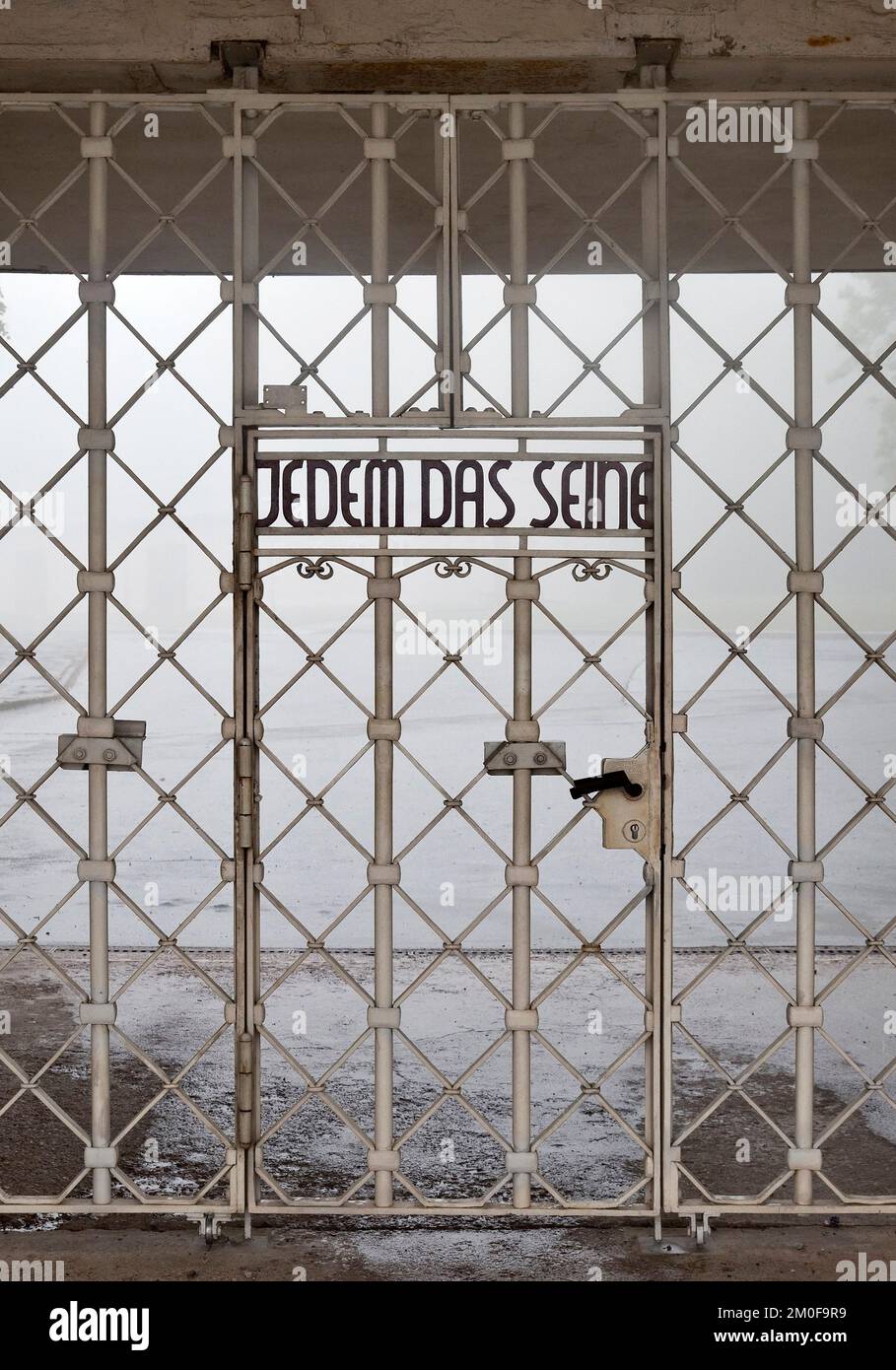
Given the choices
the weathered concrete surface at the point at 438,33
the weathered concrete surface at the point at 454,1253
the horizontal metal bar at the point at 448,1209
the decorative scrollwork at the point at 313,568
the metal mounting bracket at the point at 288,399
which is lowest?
the weathered concrete surface at the point at 454,1253

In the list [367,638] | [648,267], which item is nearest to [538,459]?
[648,267]

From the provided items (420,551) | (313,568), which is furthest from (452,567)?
(313,568)

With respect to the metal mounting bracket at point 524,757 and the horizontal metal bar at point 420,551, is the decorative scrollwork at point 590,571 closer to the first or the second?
the horizontal metal bar at point 420,551

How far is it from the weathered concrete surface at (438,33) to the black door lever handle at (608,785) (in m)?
1.79

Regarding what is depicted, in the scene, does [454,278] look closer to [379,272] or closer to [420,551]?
[379,272]

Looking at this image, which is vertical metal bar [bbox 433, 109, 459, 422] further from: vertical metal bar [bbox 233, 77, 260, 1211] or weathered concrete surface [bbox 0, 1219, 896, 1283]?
weathered concrete surface [bbox 0, 1219, 896, 1283]

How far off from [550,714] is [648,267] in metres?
13.6

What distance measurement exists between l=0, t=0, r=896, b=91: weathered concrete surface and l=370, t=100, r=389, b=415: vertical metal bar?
136 mm

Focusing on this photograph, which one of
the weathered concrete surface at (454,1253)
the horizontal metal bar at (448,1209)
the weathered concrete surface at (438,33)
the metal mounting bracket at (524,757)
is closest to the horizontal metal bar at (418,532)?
the metal mounting bracket at (524,757)

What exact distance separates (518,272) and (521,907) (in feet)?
5.32

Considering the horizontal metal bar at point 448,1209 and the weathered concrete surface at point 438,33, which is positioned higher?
the weathered concrete surface at point 438,33

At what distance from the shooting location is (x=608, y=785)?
2.95 metres

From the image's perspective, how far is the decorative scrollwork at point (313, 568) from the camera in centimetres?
292

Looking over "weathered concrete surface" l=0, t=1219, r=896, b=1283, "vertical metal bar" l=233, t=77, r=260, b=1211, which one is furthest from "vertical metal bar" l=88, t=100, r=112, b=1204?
"vertical metal bar" l=233, t=77, r=260, b=1211
